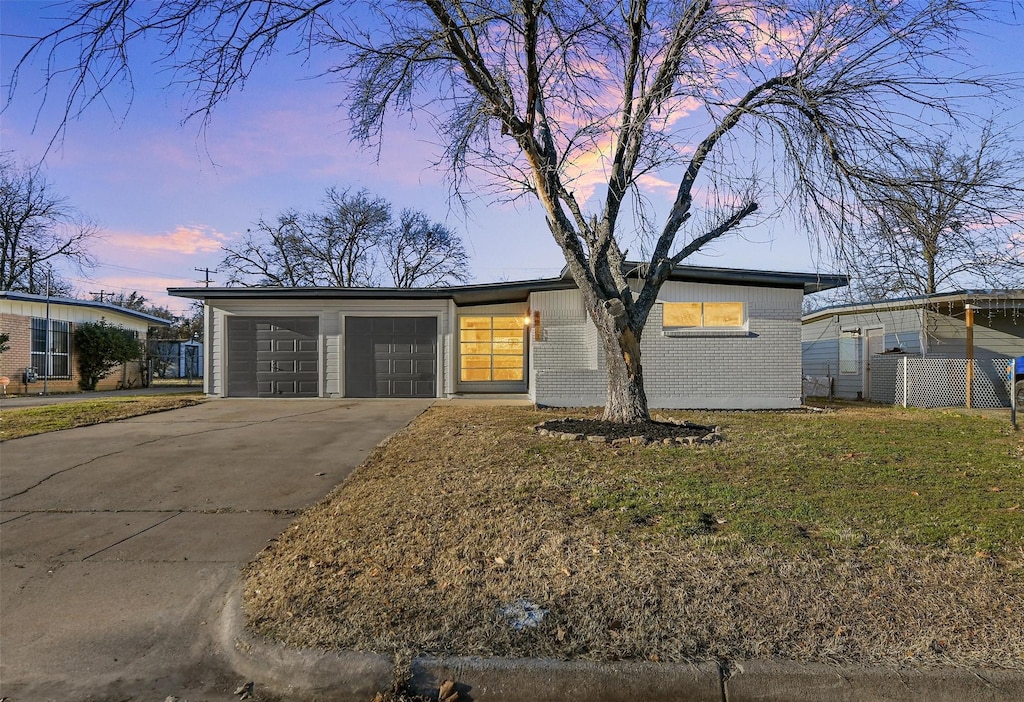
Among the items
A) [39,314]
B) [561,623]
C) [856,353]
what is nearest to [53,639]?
[561,623]

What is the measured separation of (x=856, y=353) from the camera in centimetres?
1814

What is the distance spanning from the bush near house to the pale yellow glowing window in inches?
798

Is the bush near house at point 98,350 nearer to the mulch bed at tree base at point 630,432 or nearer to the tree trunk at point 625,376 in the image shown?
the mulch bed at tree base at point 630,432

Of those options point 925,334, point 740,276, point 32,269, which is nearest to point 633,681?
point 740,276

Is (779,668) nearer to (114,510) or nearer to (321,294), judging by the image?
(114,510)

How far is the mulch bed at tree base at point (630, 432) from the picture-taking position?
285 inches

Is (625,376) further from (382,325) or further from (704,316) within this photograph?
(382,325)

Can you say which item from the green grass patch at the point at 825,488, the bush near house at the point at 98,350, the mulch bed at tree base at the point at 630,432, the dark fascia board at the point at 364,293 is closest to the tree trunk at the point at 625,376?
the mulch bed at tree base at the point at 630,432

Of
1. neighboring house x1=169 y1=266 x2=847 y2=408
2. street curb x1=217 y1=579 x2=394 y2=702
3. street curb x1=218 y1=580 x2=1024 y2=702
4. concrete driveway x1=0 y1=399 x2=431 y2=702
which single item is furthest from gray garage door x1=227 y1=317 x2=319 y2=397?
street curb x1=218 y1=580 x2=1024 y2=702

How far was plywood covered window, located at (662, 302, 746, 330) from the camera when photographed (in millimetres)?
12742

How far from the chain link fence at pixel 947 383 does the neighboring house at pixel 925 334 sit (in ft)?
0.27

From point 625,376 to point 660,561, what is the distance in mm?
4783

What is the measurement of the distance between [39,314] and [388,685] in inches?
902

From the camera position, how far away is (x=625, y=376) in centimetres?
830
